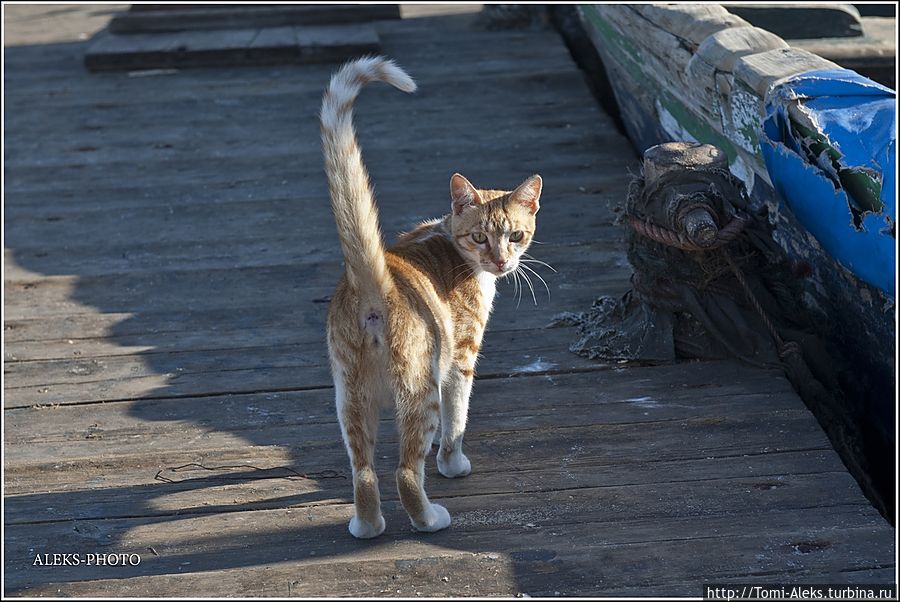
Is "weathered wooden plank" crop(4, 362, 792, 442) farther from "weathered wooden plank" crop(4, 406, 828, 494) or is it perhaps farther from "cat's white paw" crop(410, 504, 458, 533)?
"cat's white paw" crop(410, 504, 458, 533)

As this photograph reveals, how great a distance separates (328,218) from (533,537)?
135 inches

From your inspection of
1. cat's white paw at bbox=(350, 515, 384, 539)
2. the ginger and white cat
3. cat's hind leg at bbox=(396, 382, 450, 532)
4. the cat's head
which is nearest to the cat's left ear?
the cat's head

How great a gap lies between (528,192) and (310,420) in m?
1.26

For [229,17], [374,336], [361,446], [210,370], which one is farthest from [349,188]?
[229,17]

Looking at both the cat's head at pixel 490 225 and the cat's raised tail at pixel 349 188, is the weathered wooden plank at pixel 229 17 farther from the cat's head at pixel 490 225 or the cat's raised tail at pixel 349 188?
the cat's raised tail at pixel 349 188

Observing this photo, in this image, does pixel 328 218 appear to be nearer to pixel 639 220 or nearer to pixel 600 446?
pixel 639 220

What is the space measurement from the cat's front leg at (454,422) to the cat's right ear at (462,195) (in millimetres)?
651

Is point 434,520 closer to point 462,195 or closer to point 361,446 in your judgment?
point 361,446

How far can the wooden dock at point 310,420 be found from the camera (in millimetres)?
3268

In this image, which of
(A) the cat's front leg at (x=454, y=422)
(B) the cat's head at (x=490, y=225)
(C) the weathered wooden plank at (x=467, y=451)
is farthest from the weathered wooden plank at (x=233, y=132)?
(A) the cat's front leg at (x=454, y=422)

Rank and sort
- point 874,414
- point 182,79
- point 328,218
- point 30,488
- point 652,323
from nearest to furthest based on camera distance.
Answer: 1. point 30,488
2. point 874,414
3. point 652,323
4. point 328,218
5. point 182,79

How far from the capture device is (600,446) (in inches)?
155

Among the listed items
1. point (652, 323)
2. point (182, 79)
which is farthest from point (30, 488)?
point (182, 79)

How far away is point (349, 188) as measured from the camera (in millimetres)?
3215
